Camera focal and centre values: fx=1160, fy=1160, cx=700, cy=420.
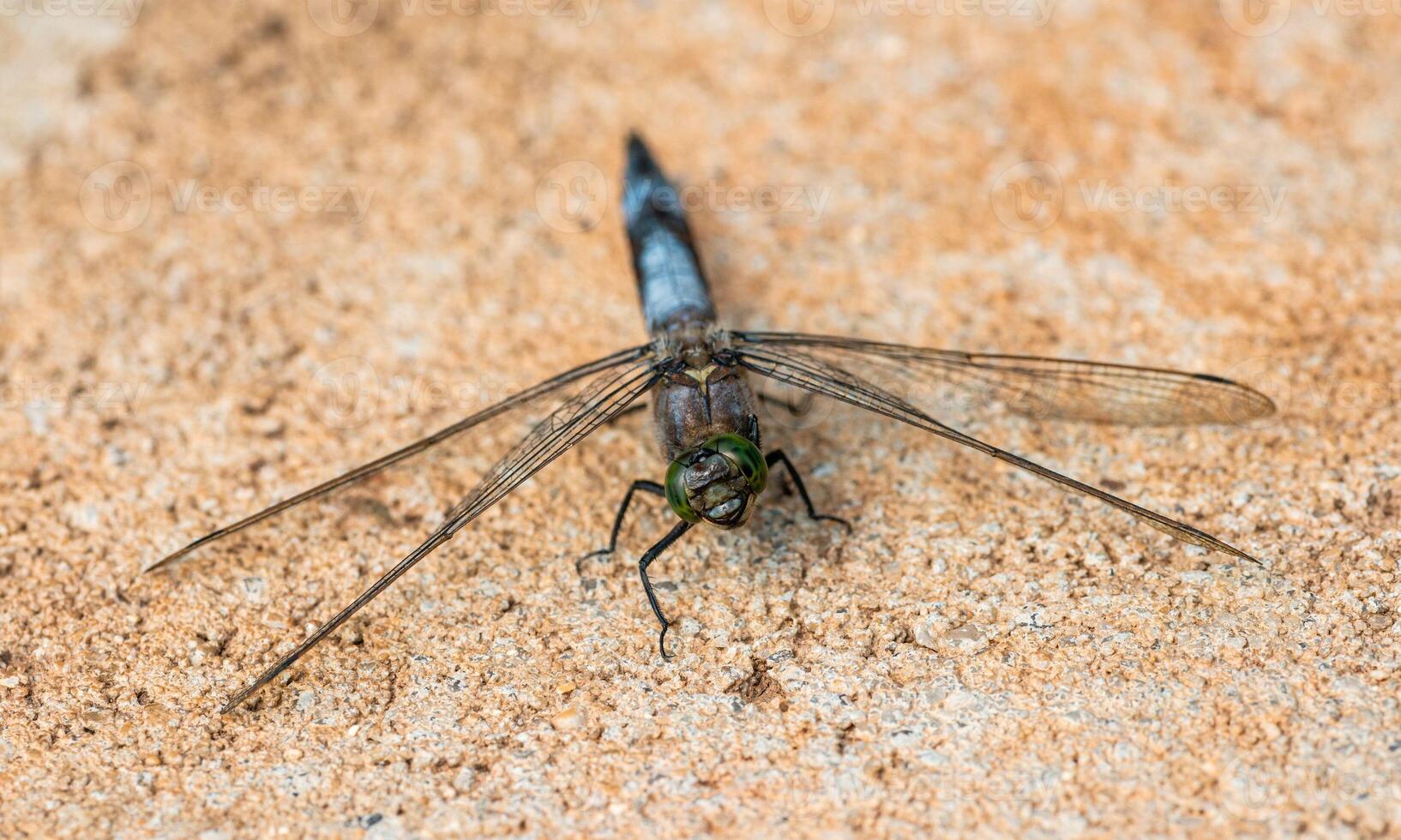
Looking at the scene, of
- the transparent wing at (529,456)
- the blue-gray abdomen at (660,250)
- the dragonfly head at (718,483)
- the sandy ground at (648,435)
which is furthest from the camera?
the blue-gray abdomen at (660,250)

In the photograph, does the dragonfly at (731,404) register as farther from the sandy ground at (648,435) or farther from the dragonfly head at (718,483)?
the sandy ground at (648,435)

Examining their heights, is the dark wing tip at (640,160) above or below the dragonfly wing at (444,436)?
above

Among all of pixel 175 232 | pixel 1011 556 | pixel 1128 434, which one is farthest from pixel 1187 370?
pixel 175 232

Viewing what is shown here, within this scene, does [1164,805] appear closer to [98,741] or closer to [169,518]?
[98,741]

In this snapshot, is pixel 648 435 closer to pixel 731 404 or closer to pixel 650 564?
pixel 731 404

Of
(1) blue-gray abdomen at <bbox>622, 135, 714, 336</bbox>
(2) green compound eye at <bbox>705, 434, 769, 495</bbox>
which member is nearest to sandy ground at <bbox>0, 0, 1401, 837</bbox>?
(1) blue-gray abdomen at <bbox>622, 135, 714, 336</bbox>

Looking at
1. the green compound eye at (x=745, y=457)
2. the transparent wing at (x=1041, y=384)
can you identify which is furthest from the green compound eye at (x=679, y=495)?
the transparent wing at (x=1041, y=384)

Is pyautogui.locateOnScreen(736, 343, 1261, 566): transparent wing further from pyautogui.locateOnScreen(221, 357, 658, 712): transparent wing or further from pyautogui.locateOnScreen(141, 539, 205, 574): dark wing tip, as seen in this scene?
pyautogui.locateOnScreen(141, 539, 205, 574): dark wing tip
